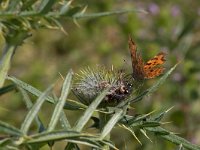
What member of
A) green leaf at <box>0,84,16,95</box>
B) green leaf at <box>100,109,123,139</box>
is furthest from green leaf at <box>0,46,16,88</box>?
green leaf at <box>100,109,123,139</box>

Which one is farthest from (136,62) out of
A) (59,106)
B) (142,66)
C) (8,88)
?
(8,88)

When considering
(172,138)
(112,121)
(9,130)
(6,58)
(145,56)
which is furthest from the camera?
(145,56)

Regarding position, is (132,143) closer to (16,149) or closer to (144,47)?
(144,47)

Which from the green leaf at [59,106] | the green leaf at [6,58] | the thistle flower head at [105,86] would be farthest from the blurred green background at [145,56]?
the green leaf at [6,58]

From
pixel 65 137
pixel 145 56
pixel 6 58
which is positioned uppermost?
pixel 6 58

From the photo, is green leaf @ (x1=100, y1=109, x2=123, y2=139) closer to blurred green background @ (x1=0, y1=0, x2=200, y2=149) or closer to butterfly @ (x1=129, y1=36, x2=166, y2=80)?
butterfly @ (x1=129, y1=36, x2=166, y2=80)

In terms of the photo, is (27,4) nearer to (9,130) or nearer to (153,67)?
(9,130)
